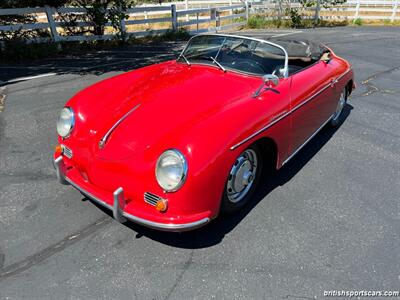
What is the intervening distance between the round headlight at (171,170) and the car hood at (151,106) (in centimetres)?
10

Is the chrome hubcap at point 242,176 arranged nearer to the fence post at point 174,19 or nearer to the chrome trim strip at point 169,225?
the chrome trim strip at point 169,225

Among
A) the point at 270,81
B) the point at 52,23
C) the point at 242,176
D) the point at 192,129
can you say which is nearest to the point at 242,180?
the point at 242,176

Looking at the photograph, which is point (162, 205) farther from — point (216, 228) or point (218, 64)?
point (218, 64)

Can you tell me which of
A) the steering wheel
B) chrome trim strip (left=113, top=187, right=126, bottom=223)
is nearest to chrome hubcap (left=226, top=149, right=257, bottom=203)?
chrome trim strip (left=113, top=187, right=126, bottom=223)

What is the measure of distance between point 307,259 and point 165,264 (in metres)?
1.08

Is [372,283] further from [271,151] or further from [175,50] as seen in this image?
[175,50]

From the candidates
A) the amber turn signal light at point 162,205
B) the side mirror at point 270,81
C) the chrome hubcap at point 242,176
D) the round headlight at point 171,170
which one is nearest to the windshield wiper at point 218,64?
the side mirror at point 270,81

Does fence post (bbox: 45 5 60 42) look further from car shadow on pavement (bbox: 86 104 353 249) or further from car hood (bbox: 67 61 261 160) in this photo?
car shadow on pavement (bbox: 86 104 353 249)

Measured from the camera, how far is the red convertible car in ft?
7.16

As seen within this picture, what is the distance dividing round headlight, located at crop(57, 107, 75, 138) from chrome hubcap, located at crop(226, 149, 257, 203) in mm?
1463

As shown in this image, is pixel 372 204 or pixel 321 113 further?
pixel 321 113

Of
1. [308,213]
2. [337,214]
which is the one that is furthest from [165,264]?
[337,214]

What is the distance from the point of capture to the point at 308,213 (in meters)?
2.88

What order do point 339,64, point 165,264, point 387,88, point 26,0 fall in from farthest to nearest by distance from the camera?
point 26,0
point 387,88
point 339,64
point 165,264
